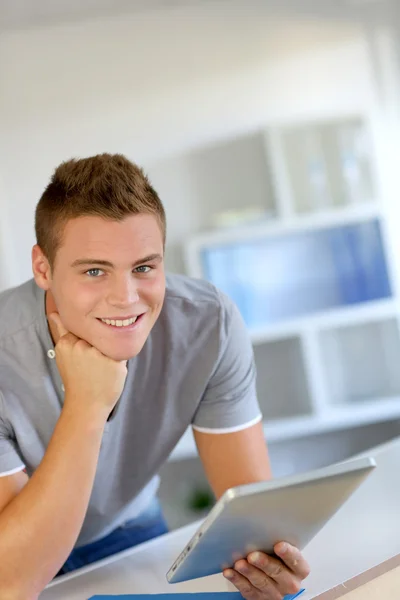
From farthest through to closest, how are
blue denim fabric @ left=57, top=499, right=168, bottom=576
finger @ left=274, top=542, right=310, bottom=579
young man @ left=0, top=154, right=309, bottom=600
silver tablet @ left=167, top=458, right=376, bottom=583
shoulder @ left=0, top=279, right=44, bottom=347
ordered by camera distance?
blue denim fabric @ left=57, top=499, right=168, bottom=576
shoulder @ left=0, top=279, right=44, bottom=347
young man @ left=0, top=154, right=309, bottom=600
finger @ left=274, top=542, right=310, bottom=579
silver tablet @ left=167, top=458, right=376, bottom=583

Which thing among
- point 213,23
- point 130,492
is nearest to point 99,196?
point 130,492

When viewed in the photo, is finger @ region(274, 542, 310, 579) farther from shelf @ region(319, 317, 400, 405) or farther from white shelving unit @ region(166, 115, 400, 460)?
shelf @ region(319, 317, 400, 405)

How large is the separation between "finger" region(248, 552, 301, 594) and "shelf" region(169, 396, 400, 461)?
229 cm

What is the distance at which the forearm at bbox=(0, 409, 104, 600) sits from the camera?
1.00 metres

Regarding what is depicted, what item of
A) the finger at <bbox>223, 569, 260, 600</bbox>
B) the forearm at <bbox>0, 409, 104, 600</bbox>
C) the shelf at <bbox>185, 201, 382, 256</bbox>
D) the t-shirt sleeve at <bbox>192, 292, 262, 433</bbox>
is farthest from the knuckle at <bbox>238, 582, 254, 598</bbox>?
the shelf at <bbox>185, 201, 382, 256</bbox>

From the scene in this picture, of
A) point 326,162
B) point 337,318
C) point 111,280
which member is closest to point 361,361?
point 337,318

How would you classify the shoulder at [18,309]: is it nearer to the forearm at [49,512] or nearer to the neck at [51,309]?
the neck at [51,309]

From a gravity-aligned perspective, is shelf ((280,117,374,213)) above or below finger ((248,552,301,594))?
above

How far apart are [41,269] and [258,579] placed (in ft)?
1.95

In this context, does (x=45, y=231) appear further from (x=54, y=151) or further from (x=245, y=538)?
(x=54, y=151)

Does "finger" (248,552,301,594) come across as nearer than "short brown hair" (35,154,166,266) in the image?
Yes

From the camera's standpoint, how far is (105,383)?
114 cm

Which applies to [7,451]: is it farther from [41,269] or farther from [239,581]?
[239,581]

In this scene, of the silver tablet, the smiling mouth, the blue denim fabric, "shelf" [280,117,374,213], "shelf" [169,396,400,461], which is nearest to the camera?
the silver tablet
